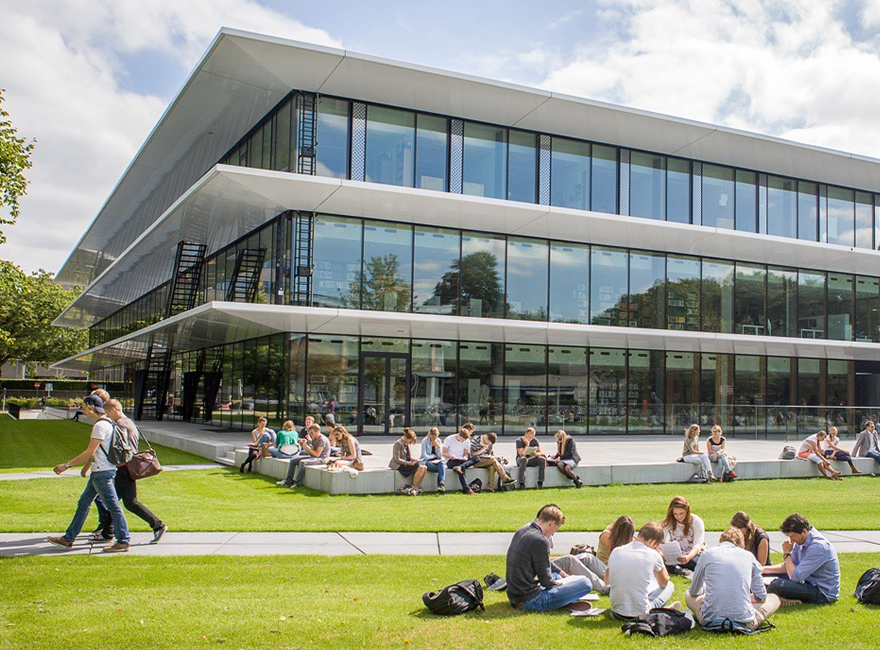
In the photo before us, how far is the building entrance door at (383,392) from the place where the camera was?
25.7 meters

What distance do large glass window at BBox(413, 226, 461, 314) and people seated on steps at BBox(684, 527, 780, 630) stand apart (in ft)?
61.9

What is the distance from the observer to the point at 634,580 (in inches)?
295

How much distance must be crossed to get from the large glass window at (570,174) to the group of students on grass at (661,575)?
67.4 feet

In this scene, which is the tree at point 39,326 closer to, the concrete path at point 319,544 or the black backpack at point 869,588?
the concrete path at point 319,544

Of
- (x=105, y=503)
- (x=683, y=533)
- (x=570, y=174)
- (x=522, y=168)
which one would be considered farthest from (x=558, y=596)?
(x=570, y=174)

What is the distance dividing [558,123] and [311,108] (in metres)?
8.68

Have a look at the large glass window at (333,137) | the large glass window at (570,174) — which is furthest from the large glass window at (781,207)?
the large glass window at (333,137)

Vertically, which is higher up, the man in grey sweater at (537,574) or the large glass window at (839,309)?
the large glass window at (839,309)

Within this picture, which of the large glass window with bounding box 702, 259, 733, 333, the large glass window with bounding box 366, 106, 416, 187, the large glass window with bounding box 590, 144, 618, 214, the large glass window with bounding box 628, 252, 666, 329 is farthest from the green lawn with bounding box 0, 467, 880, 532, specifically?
the large glass window with bounding box 702, 259, 733, 333

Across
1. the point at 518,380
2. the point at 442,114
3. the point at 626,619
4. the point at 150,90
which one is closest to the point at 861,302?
the point at 518,380

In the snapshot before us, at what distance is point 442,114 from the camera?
26.0 m

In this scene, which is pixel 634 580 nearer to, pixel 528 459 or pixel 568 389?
pixel 528 459

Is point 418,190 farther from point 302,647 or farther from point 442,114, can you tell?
point 302,647

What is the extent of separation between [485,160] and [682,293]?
10.1m
